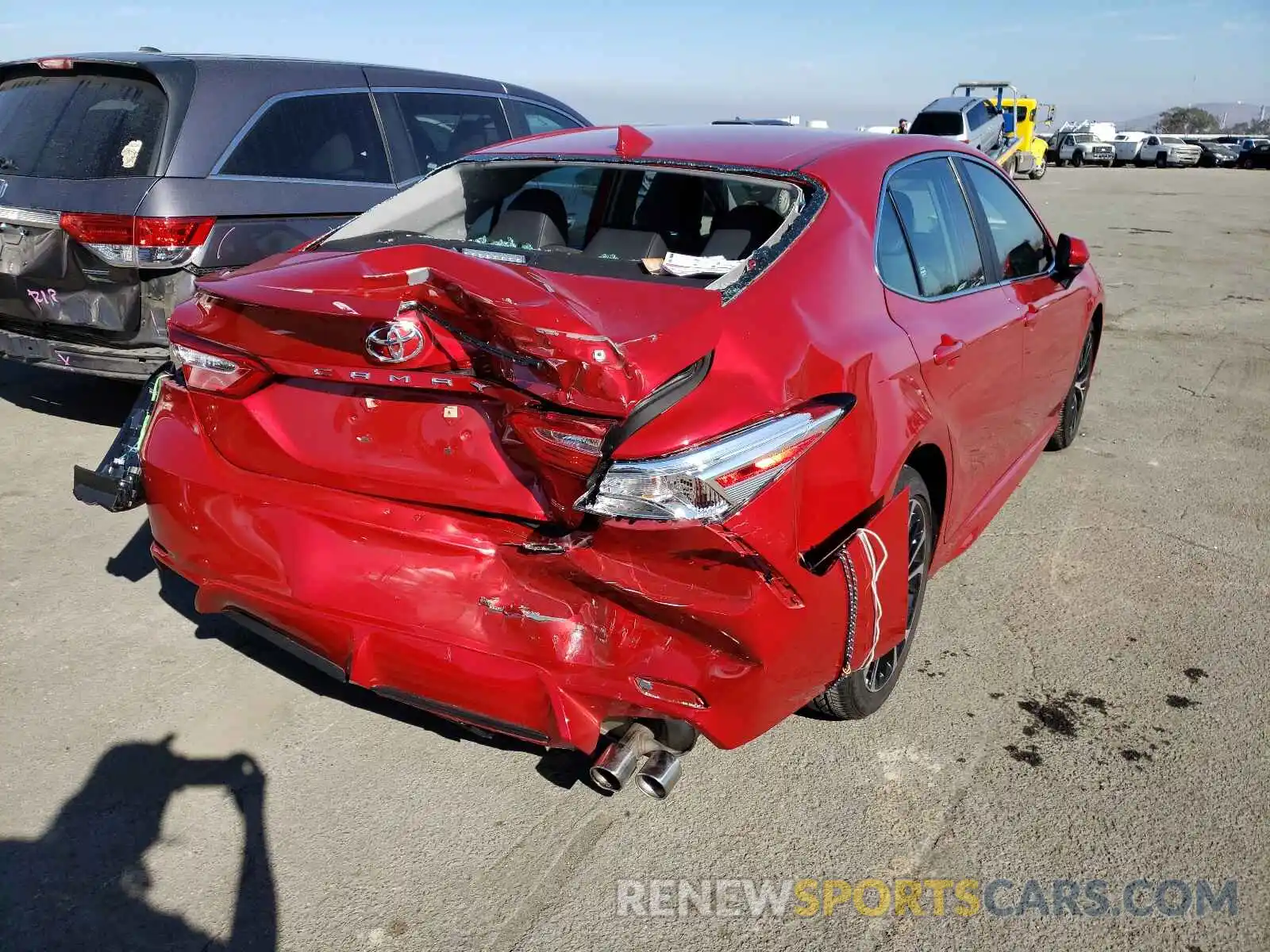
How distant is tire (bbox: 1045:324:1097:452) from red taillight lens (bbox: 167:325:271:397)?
4.02 metres

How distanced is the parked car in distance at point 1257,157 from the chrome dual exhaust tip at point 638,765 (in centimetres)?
4704

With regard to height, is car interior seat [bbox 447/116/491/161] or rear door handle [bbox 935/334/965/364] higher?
car interior seat [bbox 447/116/491/161]

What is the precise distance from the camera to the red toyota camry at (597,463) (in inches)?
85.0

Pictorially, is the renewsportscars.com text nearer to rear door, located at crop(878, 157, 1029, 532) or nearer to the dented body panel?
the dented body panel

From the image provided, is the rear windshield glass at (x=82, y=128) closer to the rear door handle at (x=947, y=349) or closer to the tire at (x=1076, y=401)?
the rear door handle at (x=947, y=349)

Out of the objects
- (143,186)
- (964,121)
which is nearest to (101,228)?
(143,186)

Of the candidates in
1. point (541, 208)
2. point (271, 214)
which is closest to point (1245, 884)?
point (541, 208)

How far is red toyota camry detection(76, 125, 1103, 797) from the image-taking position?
2160 millimetres

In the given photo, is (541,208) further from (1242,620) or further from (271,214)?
(1242,620)

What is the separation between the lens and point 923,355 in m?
2.90

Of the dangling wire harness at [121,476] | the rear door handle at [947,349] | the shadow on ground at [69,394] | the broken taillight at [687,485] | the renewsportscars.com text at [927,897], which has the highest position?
the rear door handle at [947,349]

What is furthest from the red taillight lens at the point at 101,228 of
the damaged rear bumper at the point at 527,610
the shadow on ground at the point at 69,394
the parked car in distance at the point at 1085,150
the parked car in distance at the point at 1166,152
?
the parked car in distance at the point at 1166,152

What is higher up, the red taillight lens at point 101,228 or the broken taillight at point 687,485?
the red taillight lens at point 101,228

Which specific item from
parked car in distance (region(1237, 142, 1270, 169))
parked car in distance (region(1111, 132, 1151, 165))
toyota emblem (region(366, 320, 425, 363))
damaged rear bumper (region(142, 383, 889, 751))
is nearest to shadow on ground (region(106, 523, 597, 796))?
damaged rear bumper (region(142, 383, 889, 751))
